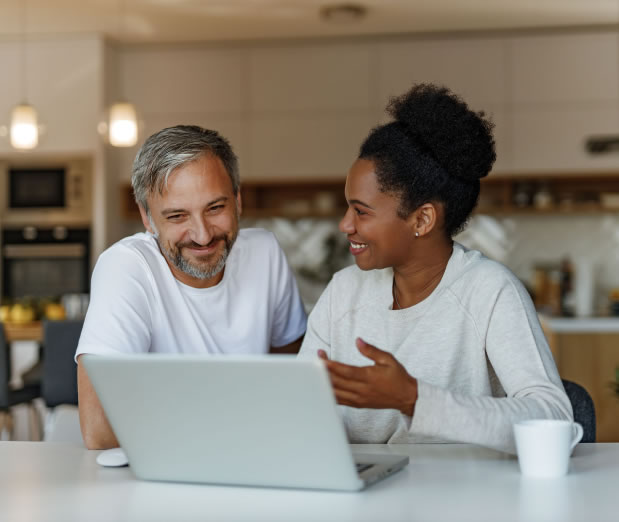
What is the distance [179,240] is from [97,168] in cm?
398

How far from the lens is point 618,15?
5.32 m

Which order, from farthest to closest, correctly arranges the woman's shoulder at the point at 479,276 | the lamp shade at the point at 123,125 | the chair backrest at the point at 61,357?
the lamp shade at the point at 123,125 < the chair backrest at the point at 61,357 < the woman's shoulder at the point at 479,276

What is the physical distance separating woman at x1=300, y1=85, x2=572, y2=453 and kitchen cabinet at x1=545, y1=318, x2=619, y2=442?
3.23 meters

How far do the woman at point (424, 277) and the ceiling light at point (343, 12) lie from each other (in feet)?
11.3

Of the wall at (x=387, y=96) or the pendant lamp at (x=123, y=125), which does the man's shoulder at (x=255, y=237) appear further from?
the wall at (x=387, y=96)

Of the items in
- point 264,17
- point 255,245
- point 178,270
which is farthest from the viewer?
point 264,17

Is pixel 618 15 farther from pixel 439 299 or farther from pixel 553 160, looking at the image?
pixel 439 299

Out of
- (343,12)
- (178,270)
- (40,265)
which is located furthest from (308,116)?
(178,270)

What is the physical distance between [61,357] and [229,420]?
2.72 m

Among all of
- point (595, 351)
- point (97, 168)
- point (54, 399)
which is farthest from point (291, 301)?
point (97, 168)

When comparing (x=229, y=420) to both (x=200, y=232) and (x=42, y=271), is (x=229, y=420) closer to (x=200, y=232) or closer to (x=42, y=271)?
(x=200, y=232)

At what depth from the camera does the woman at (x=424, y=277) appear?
5.41 feet

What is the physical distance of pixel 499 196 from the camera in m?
5.89

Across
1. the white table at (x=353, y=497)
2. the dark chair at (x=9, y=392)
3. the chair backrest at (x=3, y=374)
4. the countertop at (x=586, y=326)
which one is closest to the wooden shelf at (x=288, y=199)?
the countertop at (x=586, y=326)
